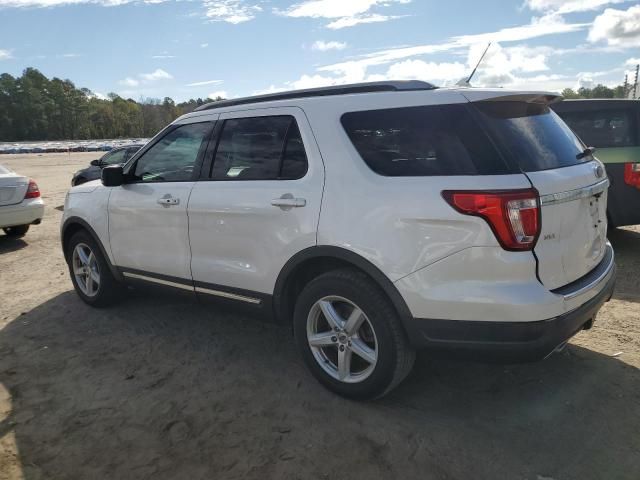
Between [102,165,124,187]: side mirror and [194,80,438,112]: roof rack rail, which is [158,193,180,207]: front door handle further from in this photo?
[194,80,438,112]: roof rack rail

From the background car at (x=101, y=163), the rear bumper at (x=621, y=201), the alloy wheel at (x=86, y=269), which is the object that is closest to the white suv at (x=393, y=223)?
the alloy wheel at (x=86, y=269)

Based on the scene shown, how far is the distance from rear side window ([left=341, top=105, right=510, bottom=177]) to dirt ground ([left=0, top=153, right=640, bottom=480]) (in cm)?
147

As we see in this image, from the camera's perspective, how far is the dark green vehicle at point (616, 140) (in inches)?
241

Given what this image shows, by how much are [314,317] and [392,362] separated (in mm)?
615

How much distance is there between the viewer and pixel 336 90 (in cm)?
343

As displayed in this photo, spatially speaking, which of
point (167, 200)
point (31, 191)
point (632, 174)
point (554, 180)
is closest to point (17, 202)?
point (31, 191)

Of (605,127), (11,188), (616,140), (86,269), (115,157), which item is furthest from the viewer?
(115,157)

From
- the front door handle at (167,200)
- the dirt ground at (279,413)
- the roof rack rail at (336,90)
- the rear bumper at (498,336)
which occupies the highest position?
the roof rack rail at (336,90)

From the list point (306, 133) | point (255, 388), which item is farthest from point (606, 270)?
point (255, 388)

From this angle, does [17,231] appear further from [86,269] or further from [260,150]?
[260,150]

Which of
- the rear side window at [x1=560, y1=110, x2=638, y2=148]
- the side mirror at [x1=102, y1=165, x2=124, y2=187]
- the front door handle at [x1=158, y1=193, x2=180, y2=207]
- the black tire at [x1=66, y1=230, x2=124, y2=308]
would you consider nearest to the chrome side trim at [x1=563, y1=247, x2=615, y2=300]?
the front door handle at [x1=158, y1=193, x2=180, y2=207]

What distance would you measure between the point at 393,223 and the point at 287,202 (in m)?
0.78

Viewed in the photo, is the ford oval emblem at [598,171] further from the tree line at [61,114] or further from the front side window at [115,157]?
the tree line at [61,114]

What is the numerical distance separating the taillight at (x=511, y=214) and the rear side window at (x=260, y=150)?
1193mm
